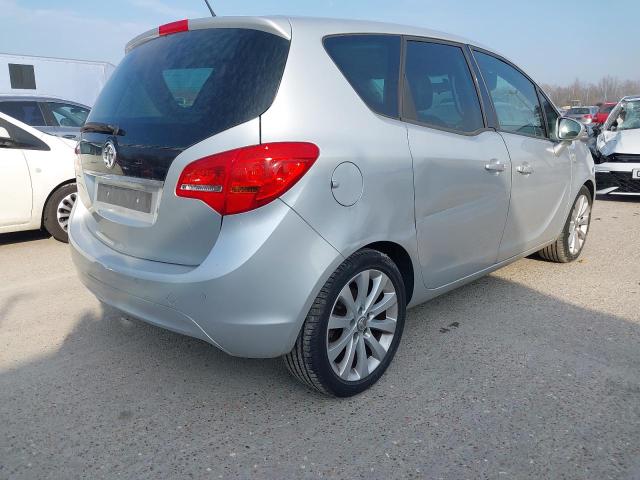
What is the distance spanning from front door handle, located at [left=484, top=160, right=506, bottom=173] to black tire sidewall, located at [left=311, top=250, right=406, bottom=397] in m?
0.94

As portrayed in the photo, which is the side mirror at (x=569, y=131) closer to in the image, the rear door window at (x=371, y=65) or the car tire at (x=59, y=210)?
the rear door window at (x=371, y=65)

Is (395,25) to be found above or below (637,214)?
above

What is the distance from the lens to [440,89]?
3061 mm

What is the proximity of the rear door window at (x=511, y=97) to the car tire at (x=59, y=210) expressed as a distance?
13.1 feet

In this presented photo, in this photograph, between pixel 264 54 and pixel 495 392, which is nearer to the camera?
pixel 264 54

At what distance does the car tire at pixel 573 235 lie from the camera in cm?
458

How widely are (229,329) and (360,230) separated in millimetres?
688

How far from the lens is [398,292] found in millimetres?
2756

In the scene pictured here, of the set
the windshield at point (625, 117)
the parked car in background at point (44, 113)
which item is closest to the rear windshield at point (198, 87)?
the parked car in background at point (44, 113)

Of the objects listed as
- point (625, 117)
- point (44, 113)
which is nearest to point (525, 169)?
point (44, 113)

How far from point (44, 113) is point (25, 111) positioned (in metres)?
0.25

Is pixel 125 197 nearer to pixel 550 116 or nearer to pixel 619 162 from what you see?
pixel 550 116

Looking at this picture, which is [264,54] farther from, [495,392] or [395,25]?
[495,392]

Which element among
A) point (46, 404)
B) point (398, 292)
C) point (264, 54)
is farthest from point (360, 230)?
point (46, 404)
